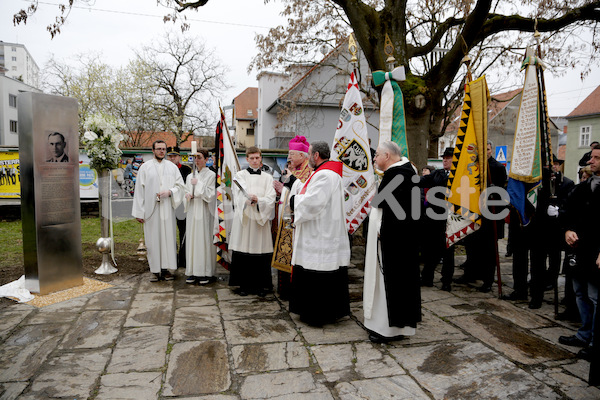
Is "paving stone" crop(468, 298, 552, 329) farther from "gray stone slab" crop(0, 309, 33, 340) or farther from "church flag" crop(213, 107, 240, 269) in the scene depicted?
"gray stone slab" crop(0, 309, 33, 340)

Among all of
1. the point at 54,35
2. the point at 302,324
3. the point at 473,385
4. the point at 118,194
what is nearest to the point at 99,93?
the point at 118,194

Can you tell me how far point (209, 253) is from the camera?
237 inches

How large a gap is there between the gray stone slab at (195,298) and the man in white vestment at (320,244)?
4.50 feet

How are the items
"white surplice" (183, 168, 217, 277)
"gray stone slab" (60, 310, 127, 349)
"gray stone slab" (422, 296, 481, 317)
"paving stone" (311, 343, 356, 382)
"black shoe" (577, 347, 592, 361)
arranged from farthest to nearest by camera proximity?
"white surplice" (183, 168, 217, 277), "gray stone slab" (422, 296, 481, 317), "gray stone slab" (60, 310, 127, 349), "black shoe" (577, 347, 592, 361), "paving stone" (311, 343, 356, 382)

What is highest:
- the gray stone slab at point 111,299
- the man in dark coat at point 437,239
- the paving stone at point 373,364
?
the man in dark coat at point 437,239

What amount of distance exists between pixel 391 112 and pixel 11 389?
4943 mm

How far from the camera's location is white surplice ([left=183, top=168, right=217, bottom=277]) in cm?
598

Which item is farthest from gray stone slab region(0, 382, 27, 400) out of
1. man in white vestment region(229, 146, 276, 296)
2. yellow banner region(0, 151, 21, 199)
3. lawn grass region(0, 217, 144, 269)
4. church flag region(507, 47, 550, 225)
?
yellow banner region(0, 151, 21, 199)

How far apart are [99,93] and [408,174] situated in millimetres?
27010

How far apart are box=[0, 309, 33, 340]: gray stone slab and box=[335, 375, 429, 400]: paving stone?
3.37 meters

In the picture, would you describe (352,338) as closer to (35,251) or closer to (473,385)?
(473,385)

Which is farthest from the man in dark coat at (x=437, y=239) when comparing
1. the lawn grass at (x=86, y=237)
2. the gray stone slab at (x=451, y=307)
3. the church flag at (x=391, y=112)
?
the lawn grass at (x=86, y=237)

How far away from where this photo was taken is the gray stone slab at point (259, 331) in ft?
13.1

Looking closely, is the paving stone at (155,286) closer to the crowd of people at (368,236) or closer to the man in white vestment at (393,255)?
the crowd of people at (368,236)
